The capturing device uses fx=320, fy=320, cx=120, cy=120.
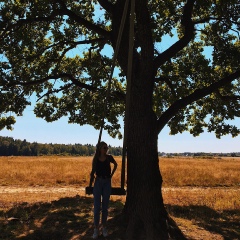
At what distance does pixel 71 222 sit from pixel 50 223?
606 mm

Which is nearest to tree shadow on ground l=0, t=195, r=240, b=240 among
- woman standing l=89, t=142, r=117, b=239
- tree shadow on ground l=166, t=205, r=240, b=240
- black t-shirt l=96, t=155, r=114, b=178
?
tree shadow on ground l=166, t=205, r=240, b=240

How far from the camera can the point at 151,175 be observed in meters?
8.40

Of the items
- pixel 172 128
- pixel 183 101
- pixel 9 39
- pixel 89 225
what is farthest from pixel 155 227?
pixel 172 128

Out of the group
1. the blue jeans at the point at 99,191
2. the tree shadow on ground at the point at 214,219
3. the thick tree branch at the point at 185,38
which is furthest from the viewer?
the thick tree branch at the point at 185,38

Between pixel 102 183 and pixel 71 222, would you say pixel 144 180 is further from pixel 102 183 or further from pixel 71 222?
pixel 71 222

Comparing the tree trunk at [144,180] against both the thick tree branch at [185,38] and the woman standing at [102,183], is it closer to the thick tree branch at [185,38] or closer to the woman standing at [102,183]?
the woman standing at [102,183]

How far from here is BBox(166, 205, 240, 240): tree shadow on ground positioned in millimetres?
9087

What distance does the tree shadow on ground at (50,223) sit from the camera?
8.05 m

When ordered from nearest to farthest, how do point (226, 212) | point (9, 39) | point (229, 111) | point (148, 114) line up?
point (148, 114) → point (9, 39) → point (226, 212) → point (229, 111)

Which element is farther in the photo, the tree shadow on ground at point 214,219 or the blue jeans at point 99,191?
the tree shadow on ground at point 214,219

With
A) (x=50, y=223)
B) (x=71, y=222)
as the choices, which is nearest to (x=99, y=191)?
(x=71, y=222)

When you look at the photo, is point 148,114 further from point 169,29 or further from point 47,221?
point 169,29

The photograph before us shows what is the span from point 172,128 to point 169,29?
5.72 m

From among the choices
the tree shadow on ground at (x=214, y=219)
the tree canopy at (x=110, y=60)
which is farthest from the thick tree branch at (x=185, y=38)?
the tree shadow on ground at (x=214, y=219)
